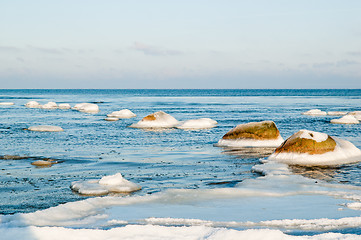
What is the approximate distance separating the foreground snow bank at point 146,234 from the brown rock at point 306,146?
9901mm

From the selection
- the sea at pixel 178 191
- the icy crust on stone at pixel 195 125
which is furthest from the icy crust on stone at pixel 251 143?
the icy crust on stone at pixel 195 125

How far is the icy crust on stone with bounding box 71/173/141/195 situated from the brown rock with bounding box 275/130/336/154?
7.46 m

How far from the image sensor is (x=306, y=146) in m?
16.5

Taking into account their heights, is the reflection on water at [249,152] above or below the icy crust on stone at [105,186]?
below

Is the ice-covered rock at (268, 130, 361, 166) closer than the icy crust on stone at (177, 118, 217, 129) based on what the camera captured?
Yes

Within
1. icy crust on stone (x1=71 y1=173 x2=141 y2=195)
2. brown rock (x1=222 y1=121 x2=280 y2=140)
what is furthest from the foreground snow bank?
brown rock (x1=222 y1=121 x2=280 y2=140)

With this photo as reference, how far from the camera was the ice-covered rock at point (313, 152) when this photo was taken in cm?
1608

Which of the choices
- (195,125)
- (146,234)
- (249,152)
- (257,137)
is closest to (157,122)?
(195,125)

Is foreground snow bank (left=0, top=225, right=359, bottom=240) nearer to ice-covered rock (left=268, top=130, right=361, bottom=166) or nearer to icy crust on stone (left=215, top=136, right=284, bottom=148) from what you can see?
ice-covered rock (left=268, top=130, right=361, bottom=166)

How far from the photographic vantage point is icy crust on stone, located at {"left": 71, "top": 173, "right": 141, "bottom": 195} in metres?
11.2

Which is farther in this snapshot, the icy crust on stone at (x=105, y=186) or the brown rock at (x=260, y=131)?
the brown rock at (x=260, y=131)

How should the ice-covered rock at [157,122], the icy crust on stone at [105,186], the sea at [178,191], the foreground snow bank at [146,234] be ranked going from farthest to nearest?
the ice-covered rock at [157,122]
the icy crust on stone at [105,186]
the sea at [178,191]
the foreground snow bank at [146,234]

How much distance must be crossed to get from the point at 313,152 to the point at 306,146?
1.18ft

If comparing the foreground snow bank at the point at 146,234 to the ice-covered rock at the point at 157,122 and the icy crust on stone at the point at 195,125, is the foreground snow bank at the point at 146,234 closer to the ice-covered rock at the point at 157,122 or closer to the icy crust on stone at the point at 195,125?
the icy crust on stone at the point at 195,125
